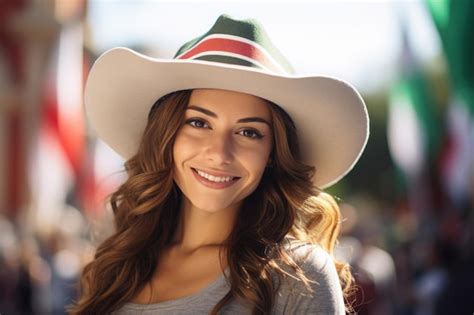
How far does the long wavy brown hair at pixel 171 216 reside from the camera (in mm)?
2969

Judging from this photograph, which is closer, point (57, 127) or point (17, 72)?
point (57, 127)

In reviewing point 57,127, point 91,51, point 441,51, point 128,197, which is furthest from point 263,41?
point 91,51

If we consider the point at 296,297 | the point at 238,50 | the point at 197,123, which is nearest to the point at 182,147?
the point at 197,123

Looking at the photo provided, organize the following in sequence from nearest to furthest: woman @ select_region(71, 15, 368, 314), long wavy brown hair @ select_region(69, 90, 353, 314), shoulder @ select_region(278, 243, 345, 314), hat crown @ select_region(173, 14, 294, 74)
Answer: shoulder @ select_region(278, 243, 345, 314) < woman @ select_region(71, 15, 368, 314) < hat crown @ select_region(173, 14, 294, 74) < long wavy brown hair @ select_region(69, 90, 353, 314)

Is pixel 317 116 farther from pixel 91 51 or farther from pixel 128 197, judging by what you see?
pixel 91 51

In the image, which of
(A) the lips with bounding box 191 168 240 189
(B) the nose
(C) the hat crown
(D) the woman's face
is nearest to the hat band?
(C) the hat crown

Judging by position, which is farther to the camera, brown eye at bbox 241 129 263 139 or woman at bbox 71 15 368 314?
brown eye at bbox 241 129 263 139

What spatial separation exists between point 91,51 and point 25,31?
5.10 feet

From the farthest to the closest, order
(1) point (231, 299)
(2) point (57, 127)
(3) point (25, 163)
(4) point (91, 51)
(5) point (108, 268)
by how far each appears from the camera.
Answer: (3) point (25, 163) → (4) point (91, 51) → (2) point (57, 127) → (5) point (108, 268) → (1) point (231, 299)

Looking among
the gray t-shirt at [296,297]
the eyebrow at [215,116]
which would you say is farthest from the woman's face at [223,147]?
the gray t-shirt at [296,297]

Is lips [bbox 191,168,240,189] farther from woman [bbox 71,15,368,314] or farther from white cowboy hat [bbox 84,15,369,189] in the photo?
white cowboy hat [bbox 84,15,369,189]

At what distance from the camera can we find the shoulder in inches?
103

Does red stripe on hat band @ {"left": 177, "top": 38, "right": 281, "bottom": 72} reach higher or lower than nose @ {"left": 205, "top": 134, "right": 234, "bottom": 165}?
higher

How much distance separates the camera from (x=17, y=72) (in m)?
21.6
